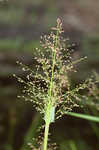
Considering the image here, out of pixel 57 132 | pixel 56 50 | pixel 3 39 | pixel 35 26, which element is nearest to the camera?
pixel 56 50

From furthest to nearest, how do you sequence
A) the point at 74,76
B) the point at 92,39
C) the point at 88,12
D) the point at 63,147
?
the point at 88,12
the point at 92,39
the point at 74,76
the point at 63,147

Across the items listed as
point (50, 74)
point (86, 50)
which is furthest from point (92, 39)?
point (50, 74)

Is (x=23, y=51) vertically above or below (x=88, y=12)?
below

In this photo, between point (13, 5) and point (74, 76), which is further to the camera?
point (13, 5)

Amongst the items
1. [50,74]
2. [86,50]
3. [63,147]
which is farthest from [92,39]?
[50,74]

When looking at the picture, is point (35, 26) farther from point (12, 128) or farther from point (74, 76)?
point (12, 128)

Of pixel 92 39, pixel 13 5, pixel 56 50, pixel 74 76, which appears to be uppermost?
pixel 13 5
